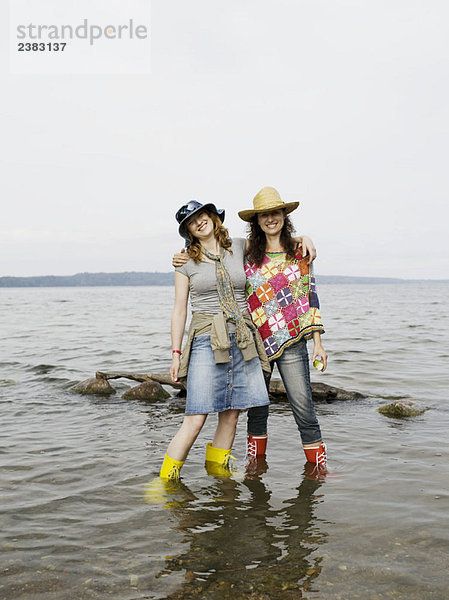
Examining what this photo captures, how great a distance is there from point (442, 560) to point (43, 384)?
8888mm

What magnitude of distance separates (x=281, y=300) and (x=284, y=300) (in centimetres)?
3

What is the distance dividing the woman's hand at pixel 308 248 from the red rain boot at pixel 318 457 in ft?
6.17

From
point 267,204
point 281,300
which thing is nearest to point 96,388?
point 281,300

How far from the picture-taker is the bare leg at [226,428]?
477 centimetres

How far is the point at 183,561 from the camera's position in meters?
3.53

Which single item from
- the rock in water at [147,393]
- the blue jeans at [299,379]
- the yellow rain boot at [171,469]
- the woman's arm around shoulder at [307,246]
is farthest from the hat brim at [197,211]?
the rock in water at [147,393]

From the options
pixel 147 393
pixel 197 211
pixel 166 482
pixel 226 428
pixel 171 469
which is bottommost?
pixel 147 393

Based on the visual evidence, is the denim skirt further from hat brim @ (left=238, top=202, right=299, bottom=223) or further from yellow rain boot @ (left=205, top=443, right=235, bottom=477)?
hat brim @ (left=238, top=202, right=299, bottom=223)

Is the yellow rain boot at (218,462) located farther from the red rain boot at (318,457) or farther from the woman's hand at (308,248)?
the woman's hand at (308,248)

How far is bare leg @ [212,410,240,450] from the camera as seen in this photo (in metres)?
4.77

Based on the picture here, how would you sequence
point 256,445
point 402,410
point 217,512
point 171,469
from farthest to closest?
point 402,410, point 256,445, point 171,469, point 217,512

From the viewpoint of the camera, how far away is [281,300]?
4902 mm

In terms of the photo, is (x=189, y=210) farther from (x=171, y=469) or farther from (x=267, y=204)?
(x=171, y=469)

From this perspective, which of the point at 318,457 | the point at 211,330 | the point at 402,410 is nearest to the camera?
the point at 211,330
